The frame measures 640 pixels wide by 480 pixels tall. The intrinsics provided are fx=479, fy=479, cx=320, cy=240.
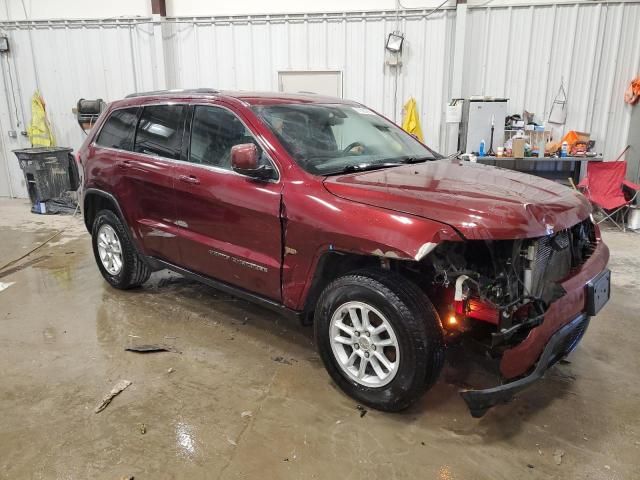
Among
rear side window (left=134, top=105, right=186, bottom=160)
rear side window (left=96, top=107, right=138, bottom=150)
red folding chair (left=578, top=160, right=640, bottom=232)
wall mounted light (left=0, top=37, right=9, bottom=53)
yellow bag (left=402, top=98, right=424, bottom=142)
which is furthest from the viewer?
wall mounted light (left=0, top=37, right=9, bottom=53)

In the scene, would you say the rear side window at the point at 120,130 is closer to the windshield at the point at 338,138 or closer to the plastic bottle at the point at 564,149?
the windshield at the point at 338,138

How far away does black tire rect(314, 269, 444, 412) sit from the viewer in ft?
7.48

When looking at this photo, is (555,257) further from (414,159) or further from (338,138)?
(338,138)

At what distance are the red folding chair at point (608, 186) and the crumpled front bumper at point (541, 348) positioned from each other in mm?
4711

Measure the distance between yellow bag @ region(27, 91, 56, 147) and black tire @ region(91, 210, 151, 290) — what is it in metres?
5.65

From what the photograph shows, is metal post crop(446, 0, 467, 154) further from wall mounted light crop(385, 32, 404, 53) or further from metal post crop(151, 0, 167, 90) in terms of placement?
metal post crop(151, 0, 167, 90)

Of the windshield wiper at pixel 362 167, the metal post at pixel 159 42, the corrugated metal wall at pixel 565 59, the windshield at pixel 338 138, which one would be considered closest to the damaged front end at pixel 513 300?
the windshield wiper at pixel 362 167

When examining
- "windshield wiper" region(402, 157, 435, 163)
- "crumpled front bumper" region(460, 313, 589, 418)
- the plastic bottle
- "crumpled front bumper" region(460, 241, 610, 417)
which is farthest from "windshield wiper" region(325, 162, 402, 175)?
the plastic bottle

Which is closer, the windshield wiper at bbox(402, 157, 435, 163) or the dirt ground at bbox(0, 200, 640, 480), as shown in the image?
the dirt ground at bbox(0, 200, 640, 480)

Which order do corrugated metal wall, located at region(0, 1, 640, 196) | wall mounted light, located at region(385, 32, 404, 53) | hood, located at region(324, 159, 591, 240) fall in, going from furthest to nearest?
wall mounted light, located at region(385, 32, 404, 53) → corrugated metal wall, located at region(0, 1, 640, 196) → hood, located at region(324, 159, 591, 240)

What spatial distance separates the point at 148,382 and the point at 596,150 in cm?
721

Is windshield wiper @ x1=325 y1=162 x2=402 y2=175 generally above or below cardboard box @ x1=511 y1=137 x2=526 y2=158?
above

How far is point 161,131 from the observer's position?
11.7 feet

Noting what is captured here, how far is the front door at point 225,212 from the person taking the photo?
2.84 metres
